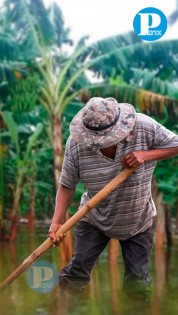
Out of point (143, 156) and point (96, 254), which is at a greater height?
point (143, 156)

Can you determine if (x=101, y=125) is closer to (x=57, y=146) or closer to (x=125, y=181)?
(x=125, y=181)

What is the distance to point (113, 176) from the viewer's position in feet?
8.58

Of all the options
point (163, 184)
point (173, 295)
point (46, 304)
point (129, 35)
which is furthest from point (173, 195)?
point (46, 304)

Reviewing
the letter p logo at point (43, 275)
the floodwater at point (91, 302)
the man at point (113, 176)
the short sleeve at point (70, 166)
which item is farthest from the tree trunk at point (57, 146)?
the short sleeve at point (70, 166)

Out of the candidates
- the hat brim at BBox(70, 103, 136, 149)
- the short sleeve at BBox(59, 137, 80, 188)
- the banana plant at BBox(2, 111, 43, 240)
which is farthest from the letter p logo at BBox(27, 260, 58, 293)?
the banana plant at BBox(2, 111, 43, 240)

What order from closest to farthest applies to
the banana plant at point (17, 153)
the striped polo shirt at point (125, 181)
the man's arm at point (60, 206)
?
1. the striped polo shirt at point (125, 181)
2. the man's arm at point (60, 206)
3. the banana plant at point (17, 153)

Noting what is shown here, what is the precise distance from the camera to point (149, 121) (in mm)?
2586

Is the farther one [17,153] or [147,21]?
[17,153]

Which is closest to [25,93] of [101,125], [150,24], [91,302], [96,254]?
[150,24]

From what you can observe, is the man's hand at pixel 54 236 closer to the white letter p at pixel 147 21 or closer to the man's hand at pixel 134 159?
the man's hand at pixel 134 159

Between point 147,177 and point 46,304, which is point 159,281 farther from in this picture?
point 147,177

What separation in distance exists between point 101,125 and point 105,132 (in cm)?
3

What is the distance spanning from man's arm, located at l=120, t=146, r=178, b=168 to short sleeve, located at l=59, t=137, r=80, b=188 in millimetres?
227

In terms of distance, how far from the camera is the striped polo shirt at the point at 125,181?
2578mm
